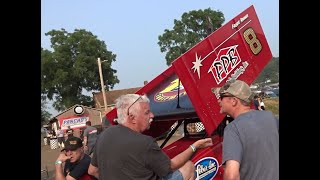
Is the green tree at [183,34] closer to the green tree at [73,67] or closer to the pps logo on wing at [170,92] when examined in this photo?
the green tree at [73,67]

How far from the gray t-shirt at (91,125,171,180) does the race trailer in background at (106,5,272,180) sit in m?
1.18

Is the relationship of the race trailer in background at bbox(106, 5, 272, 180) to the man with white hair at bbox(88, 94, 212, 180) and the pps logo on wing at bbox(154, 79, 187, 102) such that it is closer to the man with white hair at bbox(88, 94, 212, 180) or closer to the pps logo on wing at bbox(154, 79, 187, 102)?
the pps logo on wing at bbox(154, 79, 187, 102)

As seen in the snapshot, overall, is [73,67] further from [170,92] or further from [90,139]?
[170,92]

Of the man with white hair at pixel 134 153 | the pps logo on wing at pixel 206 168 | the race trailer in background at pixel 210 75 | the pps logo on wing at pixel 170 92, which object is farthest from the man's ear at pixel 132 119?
the pps logo on wing at pixel 170 92

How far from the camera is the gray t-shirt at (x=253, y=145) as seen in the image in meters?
2.59

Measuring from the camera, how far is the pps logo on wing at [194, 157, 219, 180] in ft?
13.9

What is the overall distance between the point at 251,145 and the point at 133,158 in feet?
2.54

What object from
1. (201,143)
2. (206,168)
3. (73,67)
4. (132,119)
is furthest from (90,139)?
(73,67)
